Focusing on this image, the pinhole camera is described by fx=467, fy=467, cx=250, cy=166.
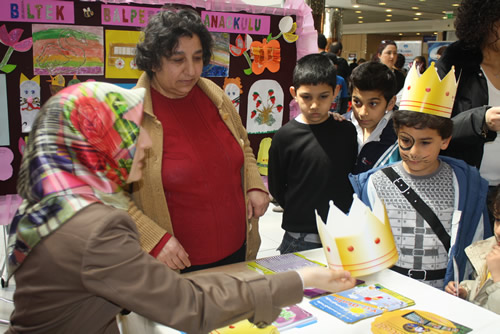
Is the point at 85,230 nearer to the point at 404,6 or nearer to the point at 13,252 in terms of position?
the point at 13,252

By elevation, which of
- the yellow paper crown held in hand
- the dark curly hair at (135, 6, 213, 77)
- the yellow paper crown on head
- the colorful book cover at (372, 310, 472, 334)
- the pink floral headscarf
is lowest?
the colorful book cover at (372, 310, 472, 334)

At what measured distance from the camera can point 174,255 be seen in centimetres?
154

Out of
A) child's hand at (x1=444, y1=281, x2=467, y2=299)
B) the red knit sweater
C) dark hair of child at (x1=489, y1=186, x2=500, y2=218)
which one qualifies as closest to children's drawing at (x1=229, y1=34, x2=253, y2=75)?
the red knit sweater

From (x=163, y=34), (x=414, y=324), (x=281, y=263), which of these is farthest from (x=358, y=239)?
(x=163, y=34)

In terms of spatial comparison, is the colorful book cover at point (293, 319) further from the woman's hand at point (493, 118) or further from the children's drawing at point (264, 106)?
the children's drawing at point (264, 106)

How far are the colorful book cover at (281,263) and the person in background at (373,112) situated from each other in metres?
0.60

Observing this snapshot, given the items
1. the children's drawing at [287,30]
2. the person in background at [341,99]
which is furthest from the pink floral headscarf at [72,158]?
the person in background at [341,99]

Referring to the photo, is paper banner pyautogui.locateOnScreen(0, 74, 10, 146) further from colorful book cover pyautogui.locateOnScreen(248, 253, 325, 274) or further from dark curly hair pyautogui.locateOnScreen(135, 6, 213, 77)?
colorful book cover pyautogui.locateOnScreen(248, 253, 325, 274)

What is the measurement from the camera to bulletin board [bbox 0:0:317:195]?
2.33 metres

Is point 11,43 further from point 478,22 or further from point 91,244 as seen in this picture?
point 478,22

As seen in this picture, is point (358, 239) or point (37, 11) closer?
point (358, 239)

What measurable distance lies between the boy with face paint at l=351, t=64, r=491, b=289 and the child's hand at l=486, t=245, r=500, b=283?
15 centimetres

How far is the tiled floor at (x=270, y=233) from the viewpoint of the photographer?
3.76m

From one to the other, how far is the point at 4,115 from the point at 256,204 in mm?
1437
